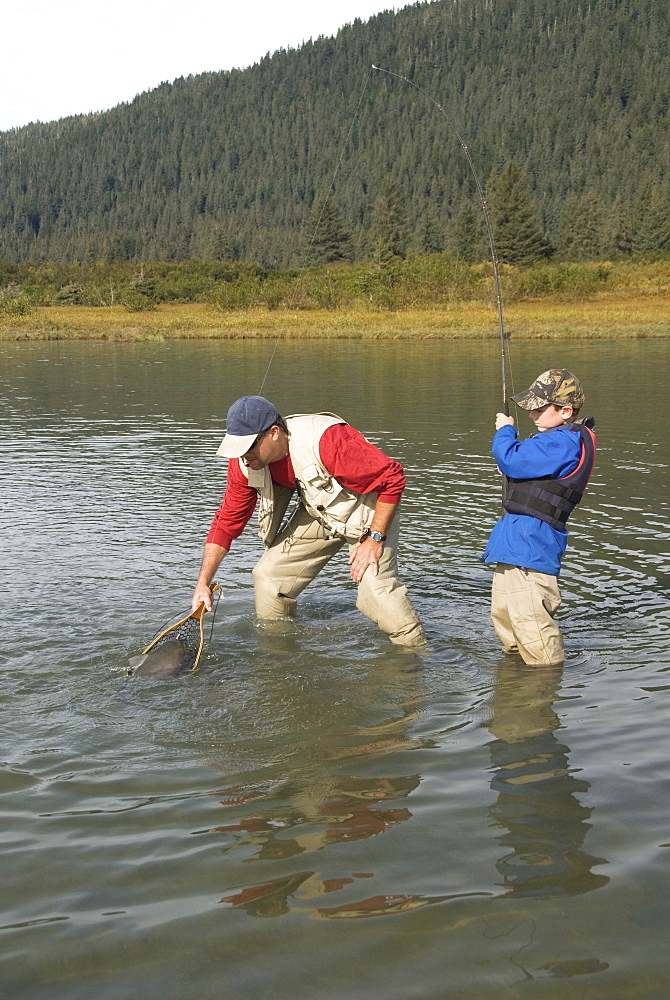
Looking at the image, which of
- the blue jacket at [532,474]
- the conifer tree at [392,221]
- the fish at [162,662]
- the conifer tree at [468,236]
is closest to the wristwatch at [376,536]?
the blue jacket at [532,474]

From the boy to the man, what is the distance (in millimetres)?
630

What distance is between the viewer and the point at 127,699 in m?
5.48

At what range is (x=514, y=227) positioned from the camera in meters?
86.9

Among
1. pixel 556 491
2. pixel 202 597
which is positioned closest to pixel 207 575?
pixel 202 597

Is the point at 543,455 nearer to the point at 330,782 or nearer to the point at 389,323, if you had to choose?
the point at 330,782

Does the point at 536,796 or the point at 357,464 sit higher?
the point at 357,464

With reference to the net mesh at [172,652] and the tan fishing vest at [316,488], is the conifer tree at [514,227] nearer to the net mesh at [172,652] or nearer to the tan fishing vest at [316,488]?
the tan fishing vest at [316,488]

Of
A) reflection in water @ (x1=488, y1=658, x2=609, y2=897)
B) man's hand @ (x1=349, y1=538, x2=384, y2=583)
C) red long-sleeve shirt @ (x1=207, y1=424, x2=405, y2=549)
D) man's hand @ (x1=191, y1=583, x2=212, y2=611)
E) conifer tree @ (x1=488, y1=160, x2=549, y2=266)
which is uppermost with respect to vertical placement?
conifer tree @ (x1=488, y1=160, x2=549, y2=266)

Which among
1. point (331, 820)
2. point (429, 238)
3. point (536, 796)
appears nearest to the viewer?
point (331, 820)

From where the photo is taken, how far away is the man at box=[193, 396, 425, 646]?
215 inches

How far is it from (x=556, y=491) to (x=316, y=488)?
1365 millimetres

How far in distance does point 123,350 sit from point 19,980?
119 ft

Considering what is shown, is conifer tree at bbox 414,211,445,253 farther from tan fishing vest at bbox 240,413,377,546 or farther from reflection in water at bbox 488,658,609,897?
reflection in water at bbox 488,658,609,897

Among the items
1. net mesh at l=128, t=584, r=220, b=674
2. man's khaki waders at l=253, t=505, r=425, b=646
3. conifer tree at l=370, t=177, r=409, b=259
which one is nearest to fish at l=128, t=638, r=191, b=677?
net mesh at l=128, t=584, r=220, b=674
